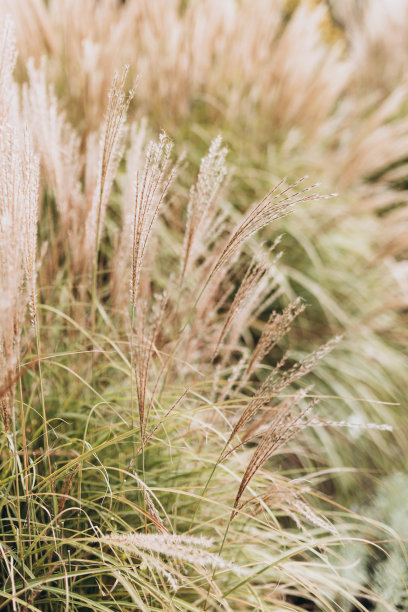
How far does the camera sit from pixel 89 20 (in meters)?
2.55

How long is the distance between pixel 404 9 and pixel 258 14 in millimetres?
3159

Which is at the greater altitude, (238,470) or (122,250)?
(122,250)

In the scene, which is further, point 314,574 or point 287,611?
point 314,574

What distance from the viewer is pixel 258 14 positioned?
2.84 meters

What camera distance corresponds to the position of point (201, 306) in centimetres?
133

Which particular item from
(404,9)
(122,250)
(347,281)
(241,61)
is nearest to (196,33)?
(241,61)

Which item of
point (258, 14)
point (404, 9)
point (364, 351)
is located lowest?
point (364, 351)

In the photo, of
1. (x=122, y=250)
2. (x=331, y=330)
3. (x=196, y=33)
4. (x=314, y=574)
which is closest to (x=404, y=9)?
(x=196, y=33)

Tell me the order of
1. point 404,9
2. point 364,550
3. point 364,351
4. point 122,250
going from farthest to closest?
point 404,9, point 364,351, point 364,550, point 122,250

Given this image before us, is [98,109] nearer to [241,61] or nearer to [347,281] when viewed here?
[241,61]

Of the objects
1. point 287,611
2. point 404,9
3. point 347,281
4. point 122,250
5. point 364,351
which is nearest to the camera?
point 287,611

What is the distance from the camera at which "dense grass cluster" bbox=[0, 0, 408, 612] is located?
3.30 feet

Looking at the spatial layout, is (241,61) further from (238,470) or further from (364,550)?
(364,550)

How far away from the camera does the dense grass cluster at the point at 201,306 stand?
1005 mm
